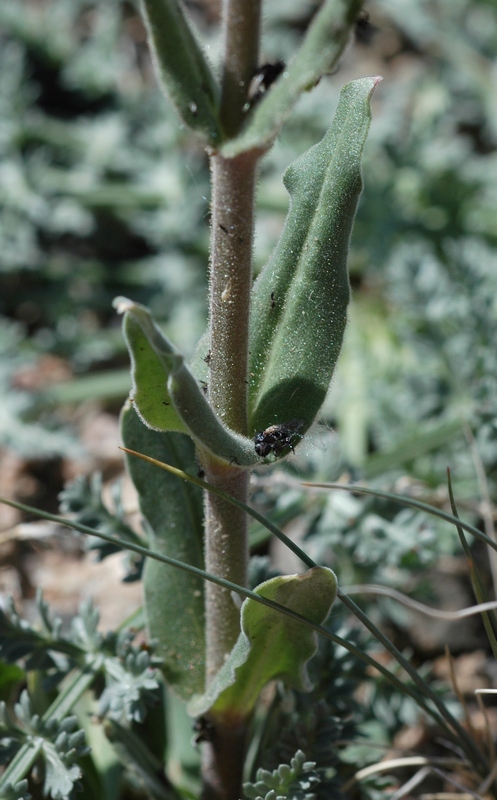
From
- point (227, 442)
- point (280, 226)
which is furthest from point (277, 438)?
point (280, 226)

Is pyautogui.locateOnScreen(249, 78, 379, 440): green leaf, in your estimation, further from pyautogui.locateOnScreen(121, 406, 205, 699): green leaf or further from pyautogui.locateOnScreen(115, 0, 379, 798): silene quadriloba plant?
pyautogui.locateOnScreen(121, 406, 205, 699): green leaf

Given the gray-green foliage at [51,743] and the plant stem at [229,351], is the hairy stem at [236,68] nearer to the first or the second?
the plant stem at [229,351]

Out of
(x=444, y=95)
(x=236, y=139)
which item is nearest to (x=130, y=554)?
(x=236, y=139)

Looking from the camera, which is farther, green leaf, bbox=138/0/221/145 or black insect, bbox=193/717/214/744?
black insect, bbox=193/717/214/744

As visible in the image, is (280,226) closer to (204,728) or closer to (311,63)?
(204,728)

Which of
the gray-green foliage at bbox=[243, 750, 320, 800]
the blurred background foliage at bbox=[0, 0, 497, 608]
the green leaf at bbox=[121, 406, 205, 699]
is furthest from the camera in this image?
the blurred background foliage at bbox=[0, 0, 497, 608]

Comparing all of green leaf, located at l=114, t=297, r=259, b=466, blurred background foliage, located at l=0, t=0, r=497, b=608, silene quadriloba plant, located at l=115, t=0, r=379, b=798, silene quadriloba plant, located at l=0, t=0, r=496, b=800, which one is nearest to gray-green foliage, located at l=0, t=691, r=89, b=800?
silene quadriloba plant, located at l=0, t=0, r=496, b=800

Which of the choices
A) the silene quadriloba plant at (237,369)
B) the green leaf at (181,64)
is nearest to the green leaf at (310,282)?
the silene quadriloba plant at (237,369)
